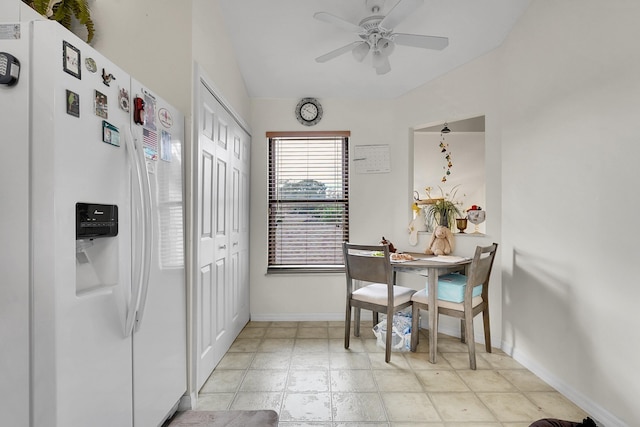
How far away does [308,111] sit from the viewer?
355 cm

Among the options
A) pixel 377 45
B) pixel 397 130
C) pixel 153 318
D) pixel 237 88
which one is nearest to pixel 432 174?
pixel 397 130

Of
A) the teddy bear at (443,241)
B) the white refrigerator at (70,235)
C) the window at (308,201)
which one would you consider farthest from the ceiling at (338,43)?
the white refrigerator at (70,235)

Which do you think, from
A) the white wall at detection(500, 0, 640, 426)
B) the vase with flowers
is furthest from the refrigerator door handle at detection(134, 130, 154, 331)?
the vase with flowers

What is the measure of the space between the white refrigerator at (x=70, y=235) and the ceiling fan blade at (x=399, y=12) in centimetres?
148

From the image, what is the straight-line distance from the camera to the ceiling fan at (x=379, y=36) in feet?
6.73

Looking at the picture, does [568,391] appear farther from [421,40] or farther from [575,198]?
[421,40]

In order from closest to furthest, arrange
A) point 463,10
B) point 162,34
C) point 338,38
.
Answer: point 162,34 → point 463,10 → point 338,38

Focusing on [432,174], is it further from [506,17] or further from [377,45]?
[377,45]

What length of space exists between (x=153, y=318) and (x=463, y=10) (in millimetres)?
2945

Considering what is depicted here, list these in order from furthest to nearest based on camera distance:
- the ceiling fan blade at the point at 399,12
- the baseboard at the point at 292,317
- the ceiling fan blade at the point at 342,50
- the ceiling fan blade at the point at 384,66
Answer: the baseboard at the point at 292,317 < the ceiling fan blade at the point at 384,66 < the ceiling fan blade at the point at 342,50 < the ceiling fan blade at the point at 399,12

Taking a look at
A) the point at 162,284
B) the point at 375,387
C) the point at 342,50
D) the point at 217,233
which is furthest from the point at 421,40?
the point at 375,387

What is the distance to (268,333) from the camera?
10.4ft

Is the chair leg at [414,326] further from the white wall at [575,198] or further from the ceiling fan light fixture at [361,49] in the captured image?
the ceiling fan light fixture at [361,49]

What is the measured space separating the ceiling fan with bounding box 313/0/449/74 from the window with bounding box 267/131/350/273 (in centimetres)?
122
